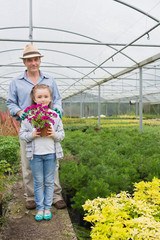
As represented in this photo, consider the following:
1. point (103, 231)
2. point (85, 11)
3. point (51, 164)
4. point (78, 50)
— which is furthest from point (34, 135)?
point (78, 50)

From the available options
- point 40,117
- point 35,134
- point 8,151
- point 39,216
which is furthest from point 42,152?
point 8,151

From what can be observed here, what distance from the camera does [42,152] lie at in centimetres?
241

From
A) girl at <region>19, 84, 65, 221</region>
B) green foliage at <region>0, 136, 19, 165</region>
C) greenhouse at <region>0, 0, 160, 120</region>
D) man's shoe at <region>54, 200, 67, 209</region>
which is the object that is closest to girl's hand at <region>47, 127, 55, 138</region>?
girl at <region>19, 84, 65, 221</region>

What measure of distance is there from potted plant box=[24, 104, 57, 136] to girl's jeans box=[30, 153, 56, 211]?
0.29 m

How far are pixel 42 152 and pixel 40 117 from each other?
377 millimetres

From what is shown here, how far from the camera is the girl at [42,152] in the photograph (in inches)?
95.5

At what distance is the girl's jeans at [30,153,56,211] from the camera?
2.47 metres

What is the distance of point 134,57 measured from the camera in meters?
8.37

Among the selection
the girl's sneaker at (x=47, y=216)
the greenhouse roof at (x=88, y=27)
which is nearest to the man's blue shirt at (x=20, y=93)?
the girl's sneaker at (x=47, y=216)

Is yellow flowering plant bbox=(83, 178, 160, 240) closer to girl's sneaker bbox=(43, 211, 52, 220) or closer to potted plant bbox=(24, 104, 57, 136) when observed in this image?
girl's sneaker bbox=(43, 211, 52, 220)

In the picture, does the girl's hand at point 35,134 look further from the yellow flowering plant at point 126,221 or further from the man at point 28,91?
the yellow flowering plant at point 126,221

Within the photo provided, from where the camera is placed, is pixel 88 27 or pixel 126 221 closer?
pixel 126 221

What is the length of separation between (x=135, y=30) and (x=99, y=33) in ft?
4.03

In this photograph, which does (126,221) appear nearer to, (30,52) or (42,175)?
(42,175)
